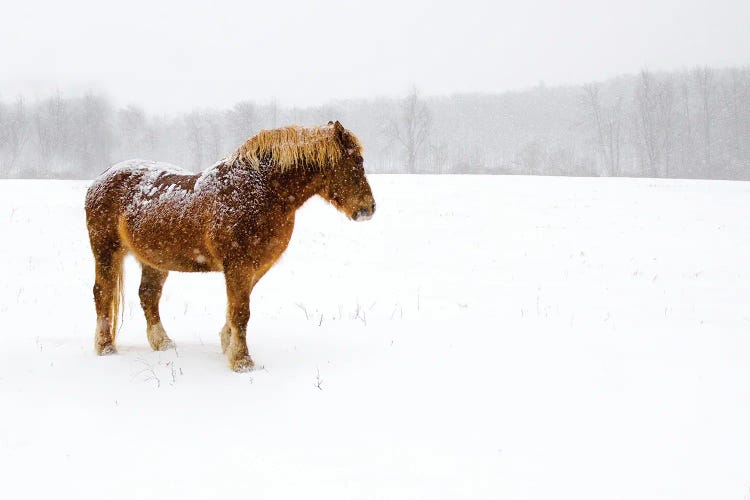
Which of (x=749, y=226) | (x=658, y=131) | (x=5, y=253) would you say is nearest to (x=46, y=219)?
(x=5, y=253)

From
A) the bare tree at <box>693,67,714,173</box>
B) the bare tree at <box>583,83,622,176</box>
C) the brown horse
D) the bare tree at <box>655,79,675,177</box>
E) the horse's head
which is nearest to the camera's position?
the brown horse

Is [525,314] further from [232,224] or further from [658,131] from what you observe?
[658,131]

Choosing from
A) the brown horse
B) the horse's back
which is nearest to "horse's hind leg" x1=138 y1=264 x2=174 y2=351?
the horse's back

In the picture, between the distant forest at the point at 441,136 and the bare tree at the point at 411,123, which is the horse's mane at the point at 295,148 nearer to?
the distant forest at the point at 441,136

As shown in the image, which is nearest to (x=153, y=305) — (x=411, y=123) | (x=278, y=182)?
(x=278, y=182)

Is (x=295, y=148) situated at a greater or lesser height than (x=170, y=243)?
greater

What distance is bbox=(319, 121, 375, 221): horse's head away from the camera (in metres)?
4.26

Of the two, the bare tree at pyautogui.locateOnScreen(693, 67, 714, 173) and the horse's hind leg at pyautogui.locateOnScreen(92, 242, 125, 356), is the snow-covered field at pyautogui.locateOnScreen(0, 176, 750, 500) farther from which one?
the bare tree at pyautogui.locateOnScreen(693, 67, 714, 173)

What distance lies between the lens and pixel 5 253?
12.1 meters

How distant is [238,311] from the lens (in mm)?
4215

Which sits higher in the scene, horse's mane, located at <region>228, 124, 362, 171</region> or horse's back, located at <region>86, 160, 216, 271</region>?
horse's mane, located at <region>228, 124, 362, 171</region>

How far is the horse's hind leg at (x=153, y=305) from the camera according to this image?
16.0 ft

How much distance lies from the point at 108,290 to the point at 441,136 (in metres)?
77.9

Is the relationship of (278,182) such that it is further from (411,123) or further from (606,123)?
(606,123)
